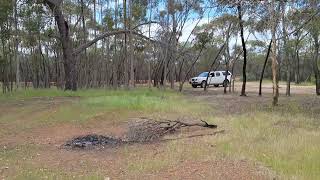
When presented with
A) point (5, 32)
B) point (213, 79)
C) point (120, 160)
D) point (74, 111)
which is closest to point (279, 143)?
point (120, 160)

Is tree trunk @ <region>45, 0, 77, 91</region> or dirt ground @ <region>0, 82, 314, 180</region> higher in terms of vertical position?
tree trunk @ <region>45, 0, 77, 91</region>

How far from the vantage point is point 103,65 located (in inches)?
1731

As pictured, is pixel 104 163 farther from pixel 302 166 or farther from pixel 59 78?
pixel 59 78

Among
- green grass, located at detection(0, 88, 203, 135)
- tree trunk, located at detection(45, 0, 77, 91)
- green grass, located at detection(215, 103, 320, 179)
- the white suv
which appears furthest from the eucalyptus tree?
the white suv

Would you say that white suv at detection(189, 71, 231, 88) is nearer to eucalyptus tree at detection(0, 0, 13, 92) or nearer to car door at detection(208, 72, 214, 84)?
car door at detection(208, 72, 214, 84)

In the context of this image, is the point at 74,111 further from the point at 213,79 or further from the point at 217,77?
the point at 217,77

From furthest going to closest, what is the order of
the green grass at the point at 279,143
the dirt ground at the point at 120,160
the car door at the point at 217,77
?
the car door at the point at 217,77 → the green grass at the point at 279,143 → the dirt ground at the point at 120,160

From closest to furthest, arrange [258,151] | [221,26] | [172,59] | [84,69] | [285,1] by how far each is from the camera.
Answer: [258,151] → [285,1] → [221,26] → [172,59] → [84,69]

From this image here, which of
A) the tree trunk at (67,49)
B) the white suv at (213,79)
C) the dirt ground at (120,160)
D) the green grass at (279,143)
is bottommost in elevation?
the dirt ground at (120,160)

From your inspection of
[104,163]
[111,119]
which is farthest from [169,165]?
[111,119]

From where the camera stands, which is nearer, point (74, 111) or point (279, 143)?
point (279, 143)

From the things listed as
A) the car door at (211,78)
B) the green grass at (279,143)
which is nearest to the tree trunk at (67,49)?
the green grass at (279,143)

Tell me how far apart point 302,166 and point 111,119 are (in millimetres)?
7564

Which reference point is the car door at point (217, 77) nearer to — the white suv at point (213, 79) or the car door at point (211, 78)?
the white suv at point (213, 79)
